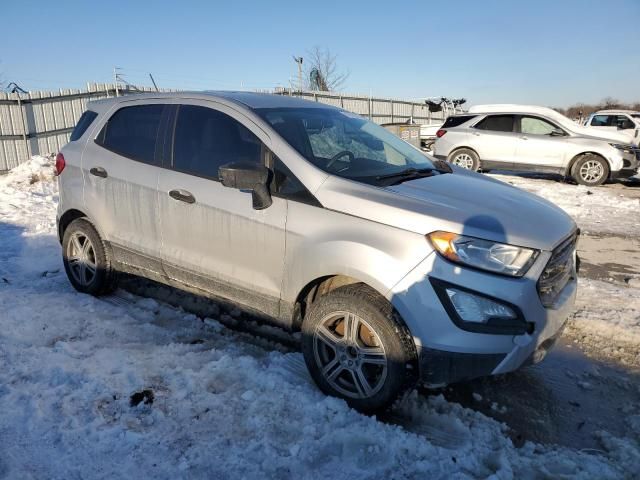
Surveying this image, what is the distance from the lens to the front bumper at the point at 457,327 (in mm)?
2498

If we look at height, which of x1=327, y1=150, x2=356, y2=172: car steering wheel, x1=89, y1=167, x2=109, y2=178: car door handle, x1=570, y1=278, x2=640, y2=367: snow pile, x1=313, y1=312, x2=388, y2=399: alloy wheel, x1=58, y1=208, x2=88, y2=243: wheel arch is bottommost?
x1=570, y1=278, x2=640, y2=367: snow pile

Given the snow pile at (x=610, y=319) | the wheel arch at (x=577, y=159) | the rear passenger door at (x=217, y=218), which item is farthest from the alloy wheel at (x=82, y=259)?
the wheel arch at (x=577, y=159)

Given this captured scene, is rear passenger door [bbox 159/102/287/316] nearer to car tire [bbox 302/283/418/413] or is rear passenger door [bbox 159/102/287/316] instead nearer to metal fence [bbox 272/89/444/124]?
car tire [bbox 302/283/418/413]

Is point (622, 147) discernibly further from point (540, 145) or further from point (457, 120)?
point (457, 120)

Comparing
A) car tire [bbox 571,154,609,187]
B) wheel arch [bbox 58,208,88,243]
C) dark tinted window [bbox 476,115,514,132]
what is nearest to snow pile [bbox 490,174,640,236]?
car tire [bbox 571,154,609,187]

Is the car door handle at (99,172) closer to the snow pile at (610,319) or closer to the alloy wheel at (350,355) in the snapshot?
the alloy wheel at (350,355)

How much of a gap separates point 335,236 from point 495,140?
35.7ft

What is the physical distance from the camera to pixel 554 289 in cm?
280

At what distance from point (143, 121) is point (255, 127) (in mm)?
1326

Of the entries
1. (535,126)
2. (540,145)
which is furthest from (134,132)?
(535,126)

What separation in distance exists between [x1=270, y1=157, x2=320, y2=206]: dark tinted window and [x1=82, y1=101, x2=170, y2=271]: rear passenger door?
3.90ft

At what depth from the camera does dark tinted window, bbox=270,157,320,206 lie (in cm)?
300

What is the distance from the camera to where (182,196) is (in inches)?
140

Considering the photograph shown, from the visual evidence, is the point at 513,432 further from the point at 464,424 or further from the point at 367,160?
the point at 367,160
